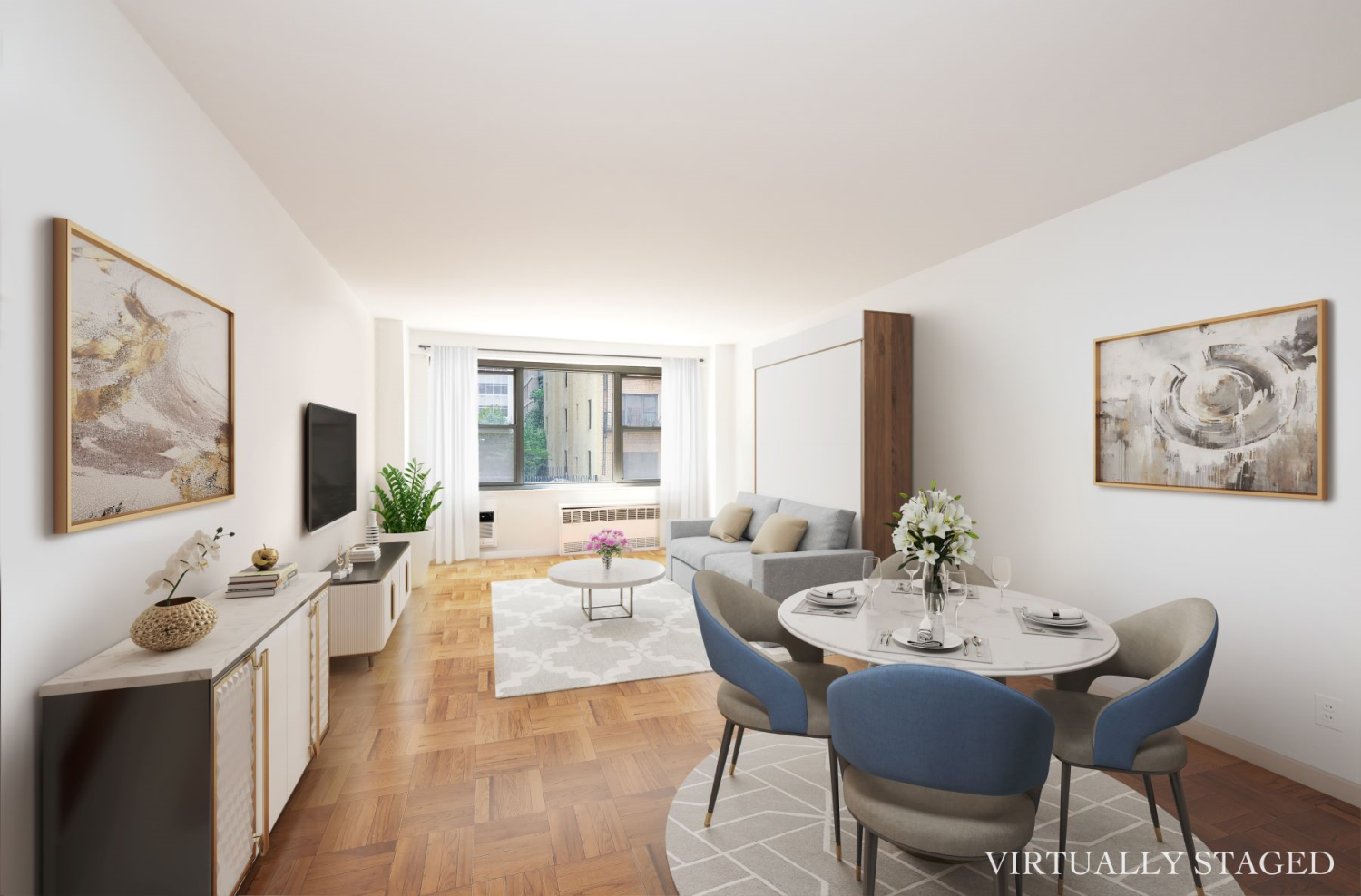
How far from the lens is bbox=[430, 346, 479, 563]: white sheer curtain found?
6953 millimetres

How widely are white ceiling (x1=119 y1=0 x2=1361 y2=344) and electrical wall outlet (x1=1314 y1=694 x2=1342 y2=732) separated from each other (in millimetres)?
2348

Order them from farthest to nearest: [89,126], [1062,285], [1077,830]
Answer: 1. [1062,285]
2. [1077,830]
3. [89,126]

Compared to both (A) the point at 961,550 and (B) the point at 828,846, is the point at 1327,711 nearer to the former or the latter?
(A) the point at 961,550

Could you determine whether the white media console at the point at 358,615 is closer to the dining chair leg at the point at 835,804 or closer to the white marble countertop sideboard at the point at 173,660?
the white marble countertop sideboard at the point at 173,660

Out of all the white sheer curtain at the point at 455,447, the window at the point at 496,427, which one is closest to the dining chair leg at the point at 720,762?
the white sheer curtain at the point at 455,447

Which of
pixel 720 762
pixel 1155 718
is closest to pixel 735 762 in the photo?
pixel 720 762

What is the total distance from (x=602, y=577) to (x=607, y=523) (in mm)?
2930

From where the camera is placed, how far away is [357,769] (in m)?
2.62

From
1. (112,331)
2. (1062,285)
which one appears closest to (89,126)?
(112,331)

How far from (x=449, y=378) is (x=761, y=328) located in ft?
11.8

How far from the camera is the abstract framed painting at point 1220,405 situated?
2486 mm

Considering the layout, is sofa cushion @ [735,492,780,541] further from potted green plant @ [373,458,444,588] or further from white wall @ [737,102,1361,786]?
potted green plant @ [373,458,444,588]

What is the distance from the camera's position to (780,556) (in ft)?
13.7

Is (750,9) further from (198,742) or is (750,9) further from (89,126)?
(198,742)
